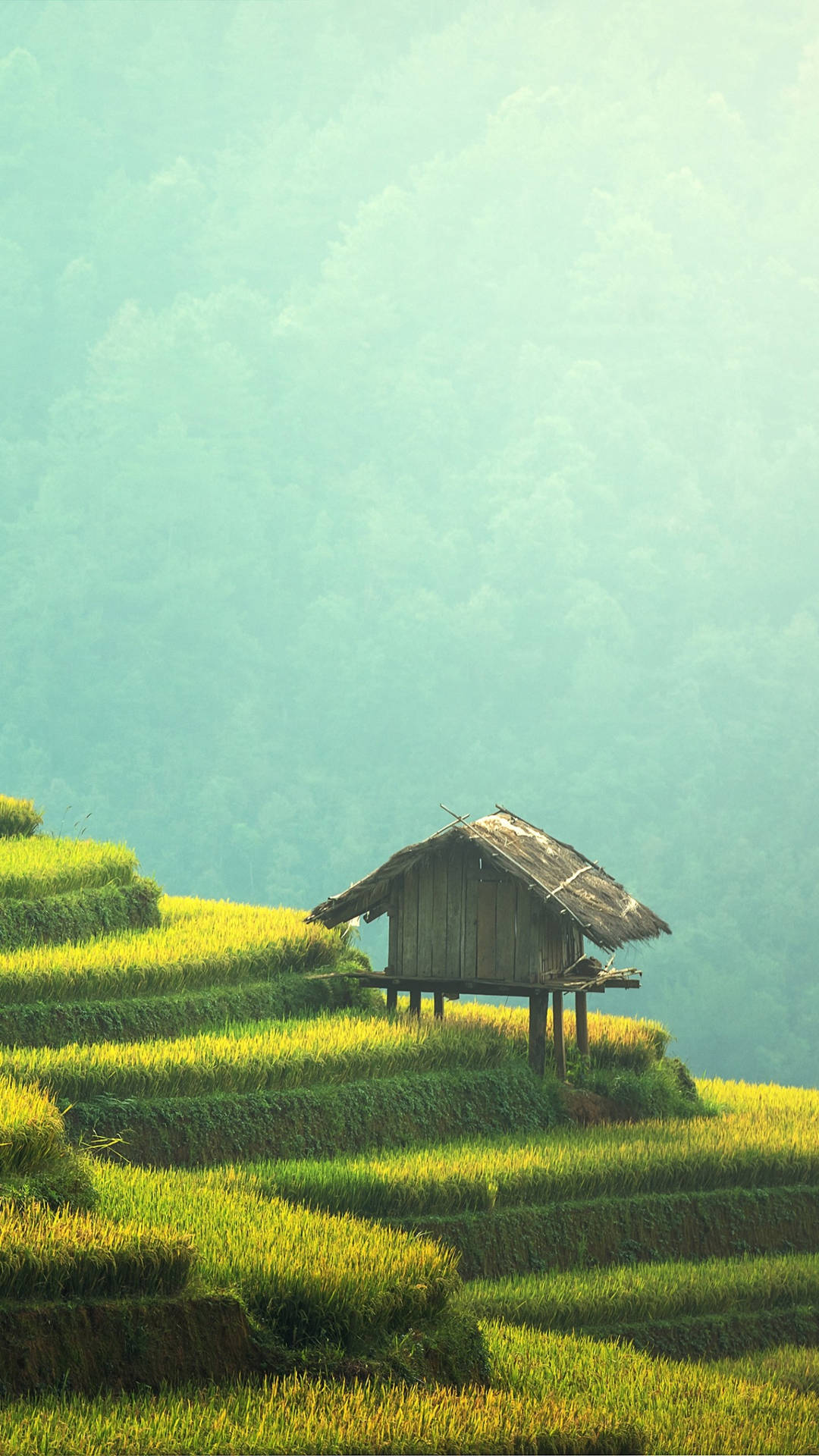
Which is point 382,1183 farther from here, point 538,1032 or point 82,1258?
point 82,1258

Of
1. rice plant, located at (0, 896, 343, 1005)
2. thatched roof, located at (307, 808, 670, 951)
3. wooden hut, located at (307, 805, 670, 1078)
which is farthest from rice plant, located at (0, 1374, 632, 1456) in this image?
wooden hut, located at (307, 805, 670, 1078)

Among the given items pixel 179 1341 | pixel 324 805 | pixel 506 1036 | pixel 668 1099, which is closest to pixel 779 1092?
pixel 668 1099

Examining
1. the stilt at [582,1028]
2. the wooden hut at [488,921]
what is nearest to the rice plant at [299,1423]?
the wooden hut at [488,921]

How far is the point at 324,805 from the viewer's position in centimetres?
9700

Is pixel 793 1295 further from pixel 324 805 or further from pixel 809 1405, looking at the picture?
pixel 324 805

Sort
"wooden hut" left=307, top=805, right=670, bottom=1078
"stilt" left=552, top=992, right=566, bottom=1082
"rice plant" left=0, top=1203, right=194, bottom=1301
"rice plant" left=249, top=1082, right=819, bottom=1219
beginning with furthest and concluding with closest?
"stilt" left=552, top=992, right=566, bottom=1082
"wooden hut" left=307, top=805, right=670, bottom=1078
"rice plant" left=249, top=1082, right=819, bottom=1219
"rice plant" left=0, top=1203, right=194, bottom=1301

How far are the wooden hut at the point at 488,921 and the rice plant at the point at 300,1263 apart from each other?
8030mm

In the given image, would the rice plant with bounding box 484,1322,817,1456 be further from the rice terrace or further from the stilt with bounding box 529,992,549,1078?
the stilt with bounding box 529,992,549,1078

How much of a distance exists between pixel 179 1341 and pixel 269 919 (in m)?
13.8

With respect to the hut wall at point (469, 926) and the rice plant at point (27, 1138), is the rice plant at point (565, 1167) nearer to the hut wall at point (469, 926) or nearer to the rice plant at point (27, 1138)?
the hut wall at point (469, 926)

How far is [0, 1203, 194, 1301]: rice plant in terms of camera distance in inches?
319

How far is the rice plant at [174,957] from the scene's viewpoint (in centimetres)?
1725

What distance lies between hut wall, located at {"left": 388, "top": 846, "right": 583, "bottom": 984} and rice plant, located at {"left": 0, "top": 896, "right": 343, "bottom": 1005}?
63.9 inches

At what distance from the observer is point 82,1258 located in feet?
27.3
